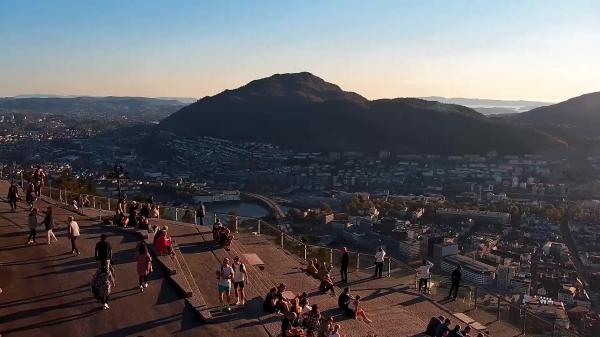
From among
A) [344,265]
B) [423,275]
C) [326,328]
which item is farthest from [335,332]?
[423,275]

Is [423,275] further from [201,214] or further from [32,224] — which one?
[32,224]

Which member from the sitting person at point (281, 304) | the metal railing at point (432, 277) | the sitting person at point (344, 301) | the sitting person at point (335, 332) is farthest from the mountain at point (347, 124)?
the sitting person at point (335, 332)

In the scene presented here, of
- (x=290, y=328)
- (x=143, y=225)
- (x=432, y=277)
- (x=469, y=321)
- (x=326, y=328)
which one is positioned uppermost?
(x=143, y=225)

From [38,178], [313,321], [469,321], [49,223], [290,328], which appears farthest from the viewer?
[38,178]

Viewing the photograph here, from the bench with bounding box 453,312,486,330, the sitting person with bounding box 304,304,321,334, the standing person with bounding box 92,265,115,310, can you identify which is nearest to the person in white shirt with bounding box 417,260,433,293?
the bench with bounding box 453,312,486,330

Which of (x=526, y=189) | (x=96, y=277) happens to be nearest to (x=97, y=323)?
(x=96, y=277)

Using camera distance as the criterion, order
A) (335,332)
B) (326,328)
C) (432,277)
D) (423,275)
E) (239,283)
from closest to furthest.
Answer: (335,332)
(326,328)
(239,283)
(423,275)
(432,277)

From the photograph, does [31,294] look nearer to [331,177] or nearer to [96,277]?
[96,277]

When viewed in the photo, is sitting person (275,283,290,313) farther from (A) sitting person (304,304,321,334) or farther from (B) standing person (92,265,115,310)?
(B) standing person (92,265,115,310)
